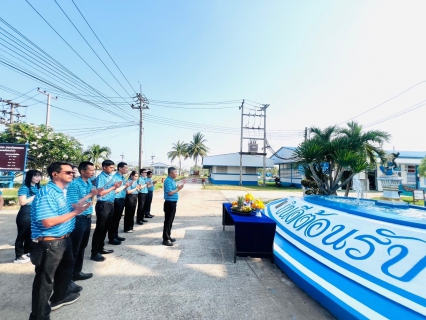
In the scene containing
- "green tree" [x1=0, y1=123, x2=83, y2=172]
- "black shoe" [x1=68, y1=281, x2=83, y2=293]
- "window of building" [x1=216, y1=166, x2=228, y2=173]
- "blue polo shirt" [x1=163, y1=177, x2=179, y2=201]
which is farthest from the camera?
"window of building" [x1=216, y1=166, x2=228, y2=173]

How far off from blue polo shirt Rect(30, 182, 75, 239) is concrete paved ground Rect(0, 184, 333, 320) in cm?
105

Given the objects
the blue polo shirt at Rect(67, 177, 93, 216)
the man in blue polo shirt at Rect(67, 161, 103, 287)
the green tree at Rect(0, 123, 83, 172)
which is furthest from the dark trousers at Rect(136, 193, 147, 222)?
the green tree at Rect(0, 123, 83, 172)

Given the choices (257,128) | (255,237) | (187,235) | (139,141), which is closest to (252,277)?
(255,237)

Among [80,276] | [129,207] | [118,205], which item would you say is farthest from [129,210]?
[80,276]

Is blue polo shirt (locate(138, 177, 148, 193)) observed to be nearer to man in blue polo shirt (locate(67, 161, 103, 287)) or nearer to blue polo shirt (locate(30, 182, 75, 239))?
man in blue polo shirt (locate(67, 161, 103, 287))

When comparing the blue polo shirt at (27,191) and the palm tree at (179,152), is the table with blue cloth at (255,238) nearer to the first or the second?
the blue polo shirt at (27,191)

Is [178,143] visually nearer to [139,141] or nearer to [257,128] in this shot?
[257,128]

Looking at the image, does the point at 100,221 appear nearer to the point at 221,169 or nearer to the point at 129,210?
the point at 129,210

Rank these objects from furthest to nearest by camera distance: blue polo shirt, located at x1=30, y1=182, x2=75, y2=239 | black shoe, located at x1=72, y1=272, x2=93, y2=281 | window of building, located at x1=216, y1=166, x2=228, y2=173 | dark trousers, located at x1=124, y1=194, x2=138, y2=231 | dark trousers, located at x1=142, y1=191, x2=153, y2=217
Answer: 1. window of building, located at x1=216, y1=166, x2=228, y2=173
2. dark trousers, located at x1=142, y1=191, x2=153, y2=217
3. dark trousers, located at x1=124, y1=194, x2=138, y2=231
4. black shoe, located at x1=72, y1=272, x2=93, y2=281
5. blue polo shirt, located at x1=30, y1=182, x2=75, y2=239

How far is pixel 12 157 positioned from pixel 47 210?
9.87m

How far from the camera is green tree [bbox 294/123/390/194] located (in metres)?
6.12

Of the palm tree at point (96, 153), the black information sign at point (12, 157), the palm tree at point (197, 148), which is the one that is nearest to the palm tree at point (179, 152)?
the palm tree at point (197, 148)

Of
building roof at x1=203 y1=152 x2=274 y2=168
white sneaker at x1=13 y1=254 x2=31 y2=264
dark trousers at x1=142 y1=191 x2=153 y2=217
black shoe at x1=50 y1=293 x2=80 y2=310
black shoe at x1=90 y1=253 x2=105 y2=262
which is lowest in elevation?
white sneaker at x1=13 y1=254 x2=31 y2=264

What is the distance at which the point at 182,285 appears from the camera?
299cm
